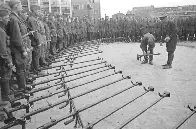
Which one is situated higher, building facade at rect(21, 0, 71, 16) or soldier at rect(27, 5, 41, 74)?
building facade at rect(21, 0, 71, 16)

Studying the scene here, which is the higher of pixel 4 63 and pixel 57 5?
pixel 57 5

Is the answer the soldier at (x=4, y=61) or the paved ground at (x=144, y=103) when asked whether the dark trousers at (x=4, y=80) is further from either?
the paved ground at (x=144, y=103)

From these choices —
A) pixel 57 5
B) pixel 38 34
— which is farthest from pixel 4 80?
pixel 57 5

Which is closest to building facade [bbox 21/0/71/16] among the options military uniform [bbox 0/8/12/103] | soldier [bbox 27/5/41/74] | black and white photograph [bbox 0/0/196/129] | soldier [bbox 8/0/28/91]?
black and white photograph [bbox 0/0/196/129]

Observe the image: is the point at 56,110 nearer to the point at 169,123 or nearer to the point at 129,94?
the point at 129,94

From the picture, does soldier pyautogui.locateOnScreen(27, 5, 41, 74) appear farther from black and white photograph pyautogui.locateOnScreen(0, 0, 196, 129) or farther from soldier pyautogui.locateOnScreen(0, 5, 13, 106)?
soldier pyautogui.locateOnScreen(0, 5, 13, 106)

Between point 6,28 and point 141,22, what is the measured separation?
12507 millimetres

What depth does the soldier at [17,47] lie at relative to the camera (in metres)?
4.57

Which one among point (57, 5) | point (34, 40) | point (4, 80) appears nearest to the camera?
point (4, 80)

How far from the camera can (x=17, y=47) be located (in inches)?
186

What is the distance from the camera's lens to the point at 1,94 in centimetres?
438

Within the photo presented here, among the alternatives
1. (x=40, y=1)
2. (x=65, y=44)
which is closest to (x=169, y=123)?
(x=65, y=44)

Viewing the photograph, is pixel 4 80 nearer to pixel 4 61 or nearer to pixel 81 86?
pixel 4 61

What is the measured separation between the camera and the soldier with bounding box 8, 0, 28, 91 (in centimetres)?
457
